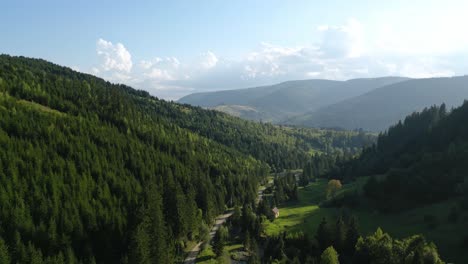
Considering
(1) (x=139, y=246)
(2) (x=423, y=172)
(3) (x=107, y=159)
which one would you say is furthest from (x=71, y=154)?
(2) (x=423, y=172)

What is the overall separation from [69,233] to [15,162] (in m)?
38.6

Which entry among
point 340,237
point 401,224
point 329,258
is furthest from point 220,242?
point 401,224

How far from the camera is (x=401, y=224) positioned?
12850cm

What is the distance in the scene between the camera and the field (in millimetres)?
103838

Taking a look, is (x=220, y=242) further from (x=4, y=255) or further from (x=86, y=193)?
(x=4, y=255)

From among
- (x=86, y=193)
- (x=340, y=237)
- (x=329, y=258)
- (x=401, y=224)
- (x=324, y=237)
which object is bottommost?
(x=401, y=224)

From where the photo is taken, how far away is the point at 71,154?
148125 millimetres

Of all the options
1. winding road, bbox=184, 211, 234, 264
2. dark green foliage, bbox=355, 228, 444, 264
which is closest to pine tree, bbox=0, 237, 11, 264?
winding road, bbox=184, 211, 234, 264

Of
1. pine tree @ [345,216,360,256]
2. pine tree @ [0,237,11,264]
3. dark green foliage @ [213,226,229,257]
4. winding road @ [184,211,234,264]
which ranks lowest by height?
winding road @ [184,211,234,264]

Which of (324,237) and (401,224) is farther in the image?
(401,224)

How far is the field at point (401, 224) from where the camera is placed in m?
104

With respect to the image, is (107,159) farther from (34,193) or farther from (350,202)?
(350,202)

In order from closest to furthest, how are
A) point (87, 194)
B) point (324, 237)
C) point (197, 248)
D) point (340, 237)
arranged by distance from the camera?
1. point (340, 237)
2. point (324, 237)
3. point (87, 194)
4. point (197, 248)

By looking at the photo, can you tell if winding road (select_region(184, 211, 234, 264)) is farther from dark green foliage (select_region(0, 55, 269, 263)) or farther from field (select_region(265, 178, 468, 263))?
field (select_region(265, 178, 468, 263))
